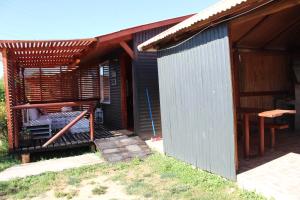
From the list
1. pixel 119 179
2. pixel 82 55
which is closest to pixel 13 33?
pixel 82 55

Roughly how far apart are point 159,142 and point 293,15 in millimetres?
4428

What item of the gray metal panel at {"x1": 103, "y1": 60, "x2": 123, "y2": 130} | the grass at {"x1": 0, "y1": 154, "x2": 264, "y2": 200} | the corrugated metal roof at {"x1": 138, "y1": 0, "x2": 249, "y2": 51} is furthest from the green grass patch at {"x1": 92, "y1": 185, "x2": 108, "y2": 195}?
the gray metal panel at {"x1": 103, "y1": 60, "x2": 123, "y2": 130}

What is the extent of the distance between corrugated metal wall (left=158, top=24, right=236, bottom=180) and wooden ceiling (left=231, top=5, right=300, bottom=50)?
1.49 metres

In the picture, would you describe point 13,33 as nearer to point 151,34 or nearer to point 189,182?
point 151,34

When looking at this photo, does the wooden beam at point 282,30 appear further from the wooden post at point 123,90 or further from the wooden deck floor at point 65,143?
the wooden deck floor at point 65,143

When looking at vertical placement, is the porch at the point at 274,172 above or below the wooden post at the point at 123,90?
below

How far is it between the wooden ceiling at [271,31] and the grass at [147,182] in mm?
3278

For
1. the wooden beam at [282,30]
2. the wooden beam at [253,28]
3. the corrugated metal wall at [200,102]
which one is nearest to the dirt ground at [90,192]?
the corrugated metal wall at [200,102]

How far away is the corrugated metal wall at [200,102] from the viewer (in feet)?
16.2

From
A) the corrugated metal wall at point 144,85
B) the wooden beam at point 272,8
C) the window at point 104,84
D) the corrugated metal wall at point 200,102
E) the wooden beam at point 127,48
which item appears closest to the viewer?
the wooden beam at point 272,8

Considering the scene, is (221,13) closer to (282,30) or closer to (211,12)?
(211,12)

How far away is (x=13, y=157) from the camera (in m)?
7.94

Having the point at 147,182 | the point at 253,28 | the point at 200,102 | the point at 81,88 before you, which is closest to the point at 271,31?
the point at 253,28

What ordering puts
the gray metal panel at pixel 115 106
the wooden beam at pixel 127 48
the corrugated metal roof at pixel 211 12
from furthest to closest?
the gray metal panel at pixel 115 106 < the wooden beam at pixel 127 48 < the corrugated metal roof at pixel 211 12
